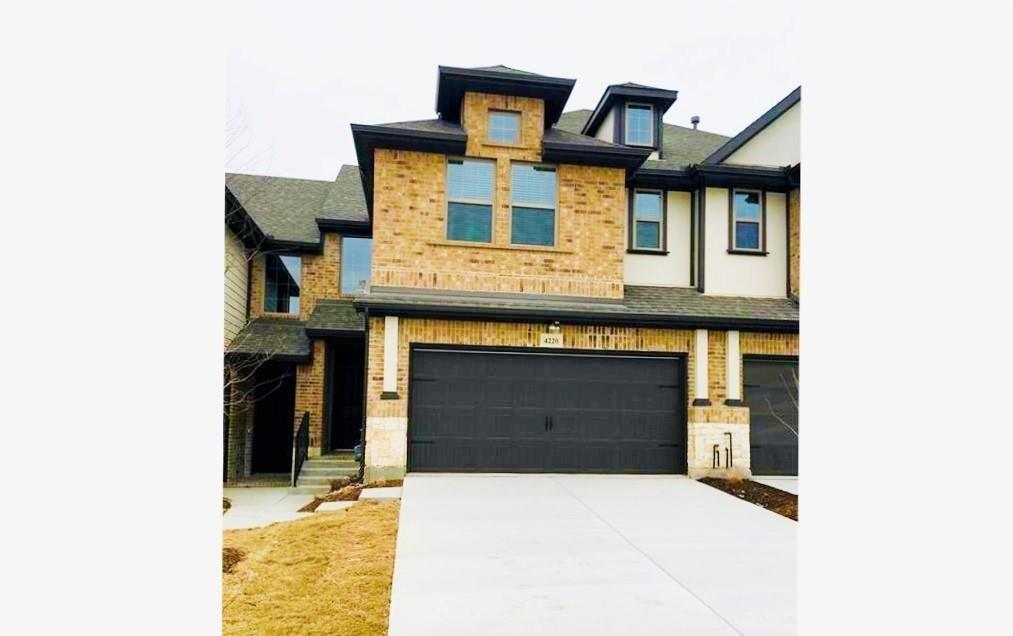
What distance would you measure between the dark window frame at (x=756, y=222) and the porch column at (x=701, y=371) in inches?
79.4

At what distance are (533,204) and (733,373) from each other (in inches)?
171

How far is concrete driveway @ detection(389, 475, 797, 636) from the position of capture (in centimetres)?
402

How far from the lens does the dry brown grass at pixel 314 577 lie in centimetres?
411

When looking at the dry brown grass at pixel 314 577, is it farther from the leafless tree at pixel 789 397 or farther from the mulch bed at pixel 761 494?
the leafless tree at pixel 789 397

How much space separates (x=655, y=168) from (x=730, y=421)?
4.69m

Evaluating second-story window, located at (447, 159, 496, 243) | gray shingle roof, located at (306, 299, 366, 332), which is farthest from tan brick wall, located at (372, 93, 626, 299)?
gray shingle roof, located at (306, 299, 366, 332)

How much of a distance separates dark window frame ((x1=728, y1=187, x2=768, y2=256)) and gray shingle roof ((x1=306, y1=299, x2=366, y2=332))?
6.98 m

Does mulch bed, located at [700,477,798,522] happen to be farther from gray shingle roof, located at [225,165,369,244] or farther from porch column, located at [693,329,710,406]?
gray shingle roof, located at [225,165,369,244]

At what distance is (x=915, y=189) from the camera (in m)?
1.47

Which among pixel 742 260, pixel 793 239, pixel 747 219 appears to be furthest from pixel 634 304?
pixel 793 239

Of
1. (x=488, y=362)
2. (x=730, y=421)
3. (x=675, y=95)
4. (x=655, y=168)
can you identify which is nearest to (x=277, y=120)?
(x=488, y=362)

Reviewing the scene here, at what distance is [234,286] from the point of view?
1227 cm

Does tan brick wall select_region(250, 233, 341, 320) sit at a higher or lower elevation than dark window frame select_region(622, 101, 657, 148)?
lower

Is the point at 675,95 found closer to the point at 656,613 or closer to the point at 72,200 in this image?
the point at 656,613
